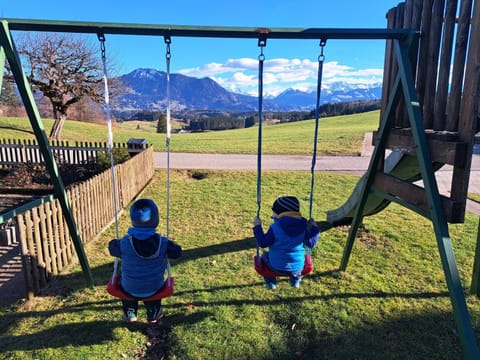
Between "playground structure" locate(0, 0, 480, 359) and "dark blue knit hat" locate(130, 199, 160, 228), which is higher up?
"playground structure" locate(0, 0, 480, 359)

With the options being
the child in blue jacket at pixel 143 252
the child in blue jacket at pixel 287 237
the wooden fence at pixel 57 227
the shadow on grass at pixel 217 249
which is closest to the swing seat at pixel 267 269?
the child in blue jacket at pixel 287 237

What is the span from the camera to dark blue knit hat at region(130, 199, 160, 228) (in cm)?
310

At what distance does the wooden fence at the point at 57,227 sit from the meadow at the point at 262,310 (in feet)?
0.77

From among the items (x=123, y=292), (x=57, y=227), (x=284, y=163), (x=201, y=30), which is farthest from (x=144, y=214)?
(x=284, y=163)

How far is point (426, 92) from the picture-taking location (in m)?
3.63

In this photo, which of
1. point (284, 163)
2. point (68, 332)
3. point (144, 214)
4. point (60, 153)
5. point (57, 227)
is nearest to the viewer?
point (144, 214)

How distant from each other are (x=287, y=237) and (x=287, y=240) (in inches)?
1.5

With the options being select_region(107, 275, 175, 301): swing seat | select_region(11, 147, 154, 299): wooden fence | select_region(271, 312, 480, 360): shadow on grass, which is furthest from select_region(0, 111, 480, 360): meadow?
select_region(107, 275, 175, 301): swing seat

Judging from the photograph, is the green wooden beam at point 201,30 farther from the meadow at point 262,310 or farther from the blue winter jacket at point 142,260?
the meadow at point 262,310

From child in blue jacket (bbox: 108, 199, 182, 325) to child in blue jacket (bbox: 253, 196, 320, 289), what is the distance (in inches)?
36.3

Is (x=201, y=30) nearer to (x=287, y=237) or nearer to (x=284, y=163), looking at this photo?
(x=287, y=237)

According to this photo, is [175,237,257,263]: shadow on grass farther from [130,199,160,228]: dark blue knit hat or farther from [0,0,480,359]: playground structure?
[130,199,160,228]: dark blue knit hat

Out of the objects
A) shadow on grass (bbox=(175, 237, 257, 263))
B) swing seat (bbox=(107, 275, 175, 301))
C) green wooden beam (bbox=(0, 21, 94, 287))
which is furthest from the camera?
shadow on grass (bbox=(175, 237, 257, 263))

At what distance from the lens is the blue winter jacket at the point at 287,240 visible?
3438 mm
